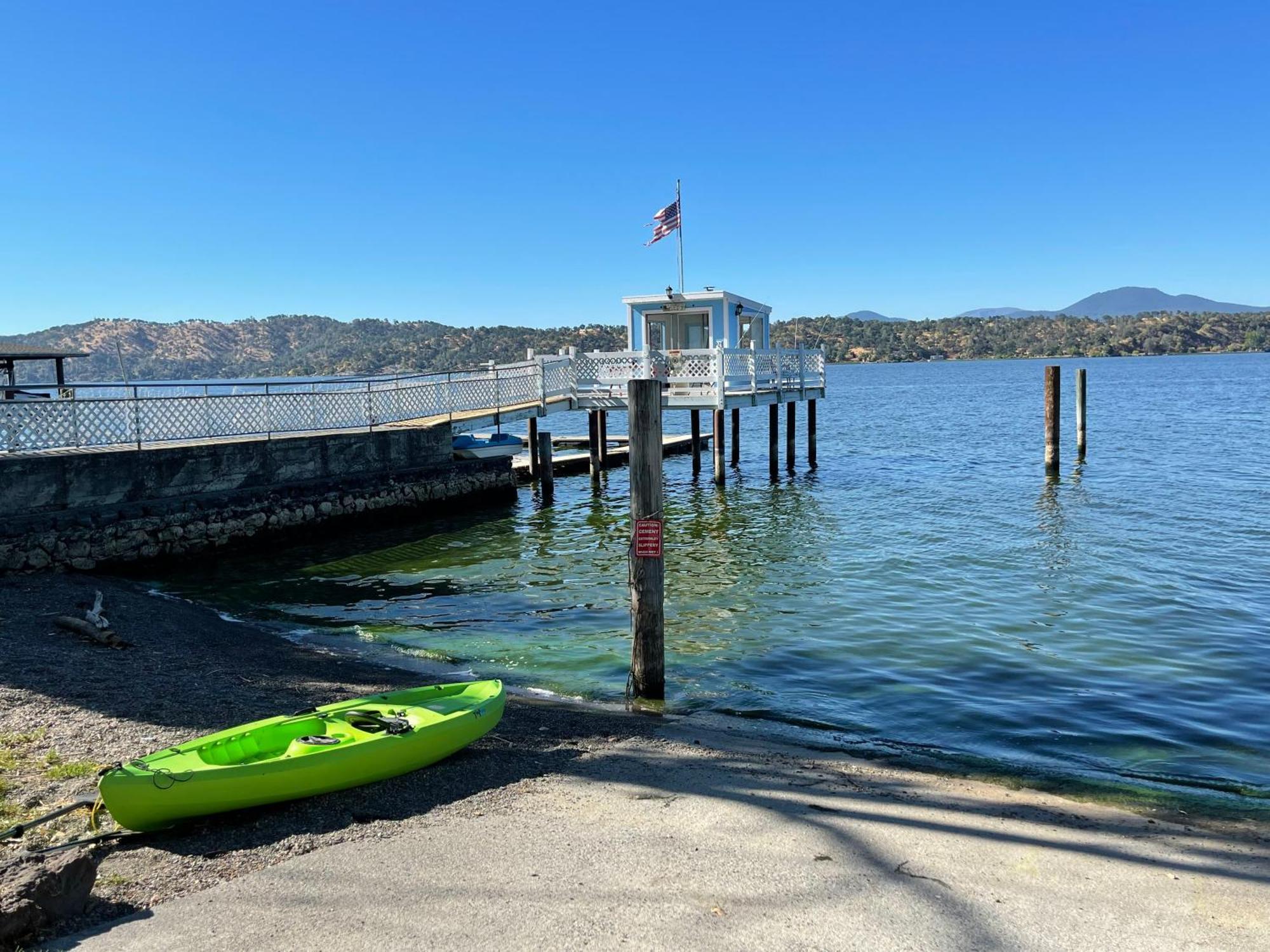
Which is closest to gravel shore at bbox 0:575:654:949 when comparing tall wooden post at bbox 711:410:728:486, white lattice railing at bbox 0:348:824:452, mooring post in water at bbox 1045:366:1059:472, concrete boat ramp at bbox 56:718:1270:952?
concrete boat ramp at bbox 56:718:1270:952

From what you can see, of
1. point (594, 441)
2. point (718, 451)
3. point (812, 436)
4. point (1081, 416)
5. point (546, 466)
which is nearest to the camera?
point (546, 466)

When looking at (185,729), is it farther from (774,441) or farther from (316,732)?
(774,441)

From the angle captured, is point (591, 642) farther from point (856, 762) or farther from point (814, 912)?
point (814, 912)

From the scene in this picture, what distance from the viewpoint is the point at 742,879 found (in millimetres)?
5020

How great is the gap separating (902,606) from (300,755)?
9545 millimetres

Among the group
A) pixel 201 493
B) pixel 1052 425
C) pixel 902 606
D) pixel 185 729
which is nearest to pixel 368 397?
pixel 201 493

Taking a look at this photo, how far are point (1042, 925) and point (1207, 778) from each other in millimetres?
3708

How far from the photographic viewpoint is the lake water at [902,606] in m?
8.62

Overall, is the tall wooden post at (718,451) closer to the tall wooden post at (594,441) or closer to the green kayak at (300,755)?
the tall wooden post at (594,441)

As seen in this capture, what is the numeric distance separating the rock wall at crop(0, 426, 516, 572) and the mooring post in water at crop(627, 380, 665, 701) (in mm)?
10795

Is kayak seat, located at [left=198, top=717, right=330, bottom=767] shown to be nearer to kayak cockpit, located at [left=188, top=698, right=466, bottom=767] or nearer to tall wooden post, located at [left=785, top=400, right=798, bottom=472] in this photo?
kayak cockpit, located at [left=188, top=698, right=466, bottom=767]

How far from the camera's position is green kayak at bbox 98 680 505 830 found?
5402mm

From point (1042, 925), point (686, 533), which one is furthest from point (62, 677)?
point (686, 533)

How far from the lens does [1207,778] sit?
740cm
